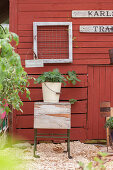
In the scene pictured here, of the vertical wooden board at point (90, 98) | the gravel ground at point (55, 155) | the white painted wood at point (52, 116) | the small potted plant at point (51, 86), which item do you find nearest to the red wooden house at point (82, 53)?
the vertical wooden board at point (90, 98)

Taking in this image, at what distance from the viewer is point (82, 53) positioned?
4.79 metres

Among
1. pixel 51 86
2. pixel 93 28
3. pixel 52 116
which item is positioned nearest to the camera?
pixel 52 116

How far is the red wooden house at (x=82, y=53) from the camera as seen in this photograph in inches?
187

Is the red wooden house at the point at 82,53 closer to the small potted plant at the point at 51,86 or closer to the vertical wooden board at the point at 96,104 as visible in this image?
the vertical wooden board at the point at 96,104

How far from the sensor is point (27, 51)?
15.7 feet

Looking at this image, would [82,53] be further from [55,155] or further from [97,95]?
[55,155]

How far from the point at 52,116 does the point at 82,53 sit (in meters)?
1.59

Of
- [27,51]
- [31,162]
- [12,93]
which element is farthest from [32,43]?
[31,162]

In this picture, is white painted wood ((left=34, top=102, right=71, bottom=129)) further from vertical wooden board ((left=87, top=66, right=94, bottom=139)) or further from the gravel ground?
vertical wooden board ((left=87, top=66, right=94, bottom=139))

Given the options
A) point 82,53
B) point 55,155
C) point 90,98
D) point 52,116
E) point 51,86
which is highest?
point 82,53

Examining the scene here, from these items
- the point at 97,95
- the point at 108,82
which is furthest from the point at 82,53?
the point at 97,95

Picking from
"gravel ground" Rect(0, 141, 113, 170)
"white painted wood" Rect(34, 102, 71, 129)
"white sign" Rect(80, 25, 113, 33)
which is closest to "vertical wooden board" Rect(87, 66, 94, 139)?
"gravel ground" Rect(0, 141, 113, 170)

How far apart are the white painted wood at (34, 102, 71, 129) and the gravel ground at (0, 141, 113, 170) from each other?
0.51 m

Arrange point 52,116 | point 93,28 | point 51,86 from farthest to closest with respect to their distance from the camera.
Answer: point 93,28 → point 51,86 → point 52,116
